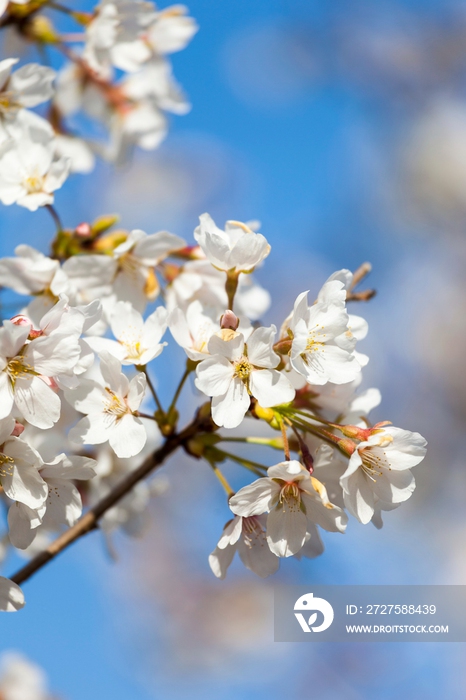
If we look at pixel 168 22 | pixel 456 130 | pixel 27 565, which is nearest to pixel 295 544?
pixel 27 565

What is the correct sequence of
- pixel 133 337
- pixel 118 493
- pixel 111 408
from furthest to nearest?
1. pixel 118 493
2. pixel 133 337
3. pixel 111 408

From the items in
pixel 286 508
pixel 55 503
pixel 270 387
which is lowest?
pixel 55 503

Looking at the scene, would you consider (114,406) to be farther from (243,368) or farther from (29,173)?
(29,173)

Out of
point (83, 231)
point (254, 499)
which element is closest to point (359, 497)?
point (254, 499)

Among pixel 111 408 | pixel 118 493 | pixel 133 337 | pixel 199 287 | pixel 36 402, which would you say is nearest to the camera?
pixel 36 402

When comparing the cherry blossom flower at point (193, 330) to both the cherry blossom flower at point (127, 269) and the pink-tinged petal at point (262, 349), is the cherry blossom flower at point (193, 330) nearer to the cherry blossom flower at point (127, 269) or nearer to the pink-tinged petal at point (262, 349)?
the pink-tinged petal at point (262, 349)

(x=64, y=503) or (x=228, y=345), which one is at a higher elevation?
(x=228, y=345)

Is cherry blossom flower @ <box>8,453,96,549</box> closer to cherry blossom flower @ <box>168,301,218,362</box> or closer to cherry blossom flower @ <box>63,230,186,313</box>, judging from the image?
cherry blossom flower @ <box>168,301,218,362</box>
